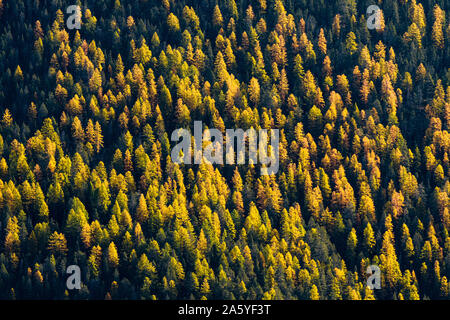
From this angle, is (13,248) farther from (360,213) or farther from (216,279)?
(360,213)

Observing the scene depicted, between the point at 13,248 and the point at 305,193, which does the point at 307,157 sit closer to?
the point at 305,193

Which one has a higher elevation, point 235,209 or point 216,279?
point 235,209
